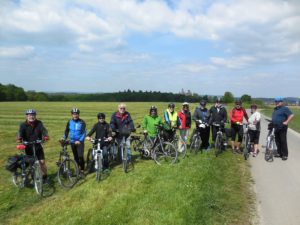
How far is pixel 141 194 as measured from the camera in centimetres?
795

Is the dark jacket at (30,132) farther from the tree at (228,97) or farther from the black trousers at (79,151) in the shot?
the tree at (228,97)

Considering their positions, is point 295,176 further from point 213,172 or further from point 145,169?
point 145,169

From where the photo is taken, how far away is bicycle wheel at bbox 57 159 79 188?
9.39m

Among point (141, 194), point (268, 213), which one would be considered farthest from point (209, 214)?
point (141, 194)

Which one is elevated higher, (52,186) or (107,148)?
(107,148)

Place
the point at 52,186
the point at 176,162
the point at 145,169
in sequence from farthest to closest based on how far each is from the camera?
the point at 176,162, the point at 145,169, the point at 52,186

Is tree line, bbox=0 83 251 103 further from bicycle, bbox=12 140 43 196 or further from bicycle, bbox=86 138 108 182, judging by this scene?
bicycle, bbox=12 140 43 196

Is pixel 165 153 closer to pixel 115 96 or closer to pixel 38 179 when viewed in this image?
pixel 38 179

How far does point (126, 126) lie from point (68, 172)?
2526mm

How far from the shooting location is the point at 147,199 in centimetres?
755

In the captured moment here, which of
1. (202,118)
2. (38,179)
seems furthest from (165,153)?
(38,179)

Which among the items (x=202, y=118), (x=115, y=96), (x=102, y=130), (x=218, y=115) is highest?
(x=218, y=115)

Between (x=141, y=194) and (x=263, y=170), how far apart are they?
4.54 metres

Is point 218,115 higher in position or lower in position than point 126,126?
higher
